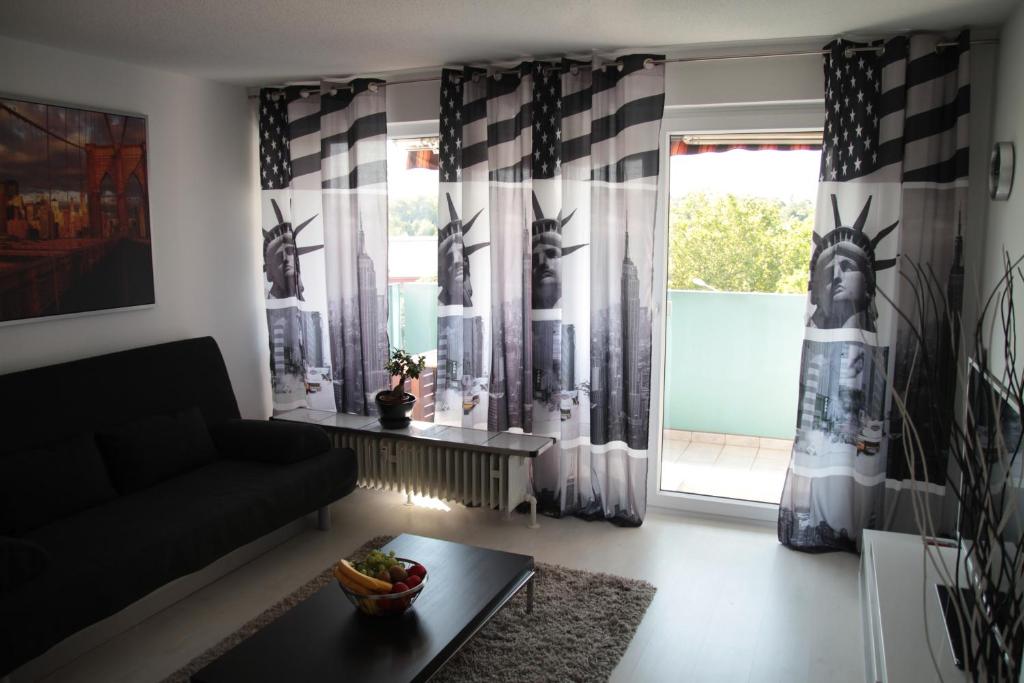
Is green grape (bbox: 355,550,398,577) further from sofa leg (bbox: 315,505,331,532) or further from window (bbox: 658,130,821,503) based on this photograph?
window (bbox: 658,130,821,503)

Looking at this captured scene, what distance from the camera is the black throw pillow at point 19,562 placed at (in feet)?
8.10

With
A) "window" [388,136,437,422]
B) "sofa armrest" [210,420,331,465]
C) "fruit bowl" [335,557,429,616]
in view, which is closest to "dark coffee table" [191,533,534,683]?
"fruit bowl" [335,557,429,616]

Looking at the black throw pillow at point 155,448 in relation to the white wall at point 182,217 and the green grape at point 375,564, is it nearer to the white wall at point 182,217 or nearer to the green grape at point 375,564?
the white wall at point 182,217

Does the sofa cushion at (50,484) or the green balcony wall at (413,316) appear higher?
the green balcony wall at (413,316)

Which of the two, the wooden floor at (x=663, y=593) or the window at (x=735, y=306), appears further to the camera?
the window at (x=735, y=306)

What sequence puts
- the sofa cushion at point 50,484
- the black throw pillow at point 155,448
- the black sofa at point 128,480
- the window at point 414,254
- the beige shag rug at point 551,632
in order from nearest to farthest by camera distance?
the black sofa at point 128,480 → the beige shag rug at point 551,632 → the sofa cushion at point 50,484 → the black throw pillow at point 155,448 → the window at point 414,254

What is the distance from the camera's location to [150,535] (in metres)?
2.96

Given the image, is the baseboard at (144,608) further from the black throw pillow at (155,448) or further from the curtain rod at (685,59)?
the curtain rod at (685,59)

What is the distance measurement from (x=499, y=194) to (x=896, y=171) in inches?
74.3

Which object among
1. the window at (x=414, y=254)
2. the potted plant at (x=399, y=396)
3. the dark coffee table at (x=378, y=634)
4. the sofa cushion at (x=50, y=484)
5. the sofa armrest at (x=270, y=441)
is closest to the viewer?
the dark coffee table at (x=378, y=634)

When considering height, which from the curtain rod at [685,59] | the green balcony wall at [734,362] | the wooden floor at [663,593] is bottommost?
the wooden floor at [663,593]

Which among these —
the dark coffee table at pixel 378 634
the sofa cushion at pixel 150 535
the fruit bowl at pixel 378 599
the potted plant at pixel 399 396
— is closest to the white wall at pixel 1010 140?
the dark coffee table at pixel 378 634

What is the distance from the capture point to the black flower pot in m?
4.25

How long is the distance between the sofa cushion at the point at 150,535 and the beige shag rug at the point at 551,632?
34 cm
